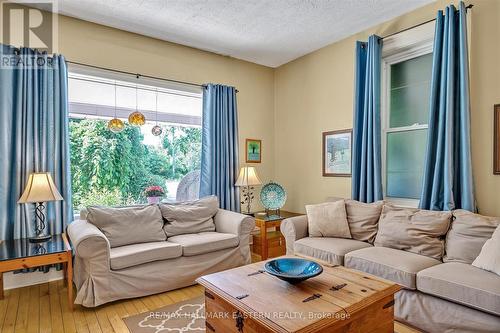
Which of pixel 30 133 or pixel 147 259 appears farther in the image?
pixel 30 133

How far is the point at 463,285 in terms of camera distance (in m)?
1.91

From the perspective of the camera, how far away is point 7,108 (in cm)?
282

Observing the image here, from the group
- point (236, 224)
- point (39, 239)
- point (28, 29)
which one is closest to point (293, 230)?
point (236, 224)

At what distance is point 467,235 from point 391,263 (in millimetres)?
634

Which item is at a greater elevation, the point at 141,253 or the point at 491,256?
the point at 491,256

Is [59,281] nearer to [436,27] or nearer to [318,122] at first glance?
[318,122]

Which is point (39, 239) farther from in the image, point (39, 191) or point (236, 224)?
point (236, 224)

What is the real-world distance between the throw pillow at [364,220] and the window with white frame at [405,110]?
47cm

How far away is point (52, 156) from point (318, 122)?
311cm

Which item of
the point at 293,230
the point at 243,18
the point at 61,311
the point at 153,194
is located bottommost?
the point at 61,311

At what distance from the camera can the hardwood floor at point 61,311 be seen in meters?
2.23

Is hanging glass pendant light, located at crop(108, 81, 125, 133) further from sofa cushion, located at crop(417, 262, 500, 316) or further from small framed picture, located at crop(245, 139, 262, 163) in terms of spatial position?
sofa cushion, located at crop(417, 262, 500, 316)

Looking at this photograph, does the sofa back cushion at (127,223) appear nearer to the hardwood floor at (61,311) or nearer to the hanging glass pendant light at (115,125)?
the hardwood floor at (61,311)

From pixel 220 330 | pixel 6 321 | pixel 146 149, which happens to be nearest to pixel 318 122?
pixel 146 149
